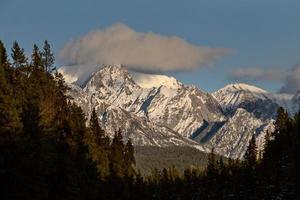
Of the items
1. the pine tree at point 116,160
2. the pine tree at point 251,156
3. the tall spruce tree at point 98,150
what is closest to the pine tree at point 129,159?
the pine tree at point 116,160

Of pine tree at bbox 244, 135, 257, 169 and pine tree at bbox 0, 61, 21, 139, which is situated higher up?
pine tree at bbox 244, 135, 257, 169

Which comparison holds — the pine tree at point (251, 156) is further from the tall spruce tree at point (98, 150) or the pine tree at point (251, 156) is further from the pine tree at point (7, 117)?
the pine tree at point (7, 117)

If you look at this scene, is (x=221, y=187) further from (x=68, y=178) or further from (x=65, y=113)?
(x=68, y=178)

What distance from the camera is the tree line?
150 ft

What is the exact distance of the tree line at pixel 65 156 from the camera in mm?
45656

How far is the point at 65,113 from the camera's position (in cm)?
8550

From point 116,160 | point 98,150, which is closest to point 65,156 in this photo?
point 98,150

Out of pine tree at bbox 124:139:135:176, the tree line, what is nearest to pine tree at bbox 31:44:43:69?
the tree line

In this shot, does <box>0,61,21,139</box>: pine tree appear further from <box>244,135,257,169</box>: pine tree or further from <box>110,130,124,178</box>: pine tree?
<box>244,135,257,169</box>: pine tree

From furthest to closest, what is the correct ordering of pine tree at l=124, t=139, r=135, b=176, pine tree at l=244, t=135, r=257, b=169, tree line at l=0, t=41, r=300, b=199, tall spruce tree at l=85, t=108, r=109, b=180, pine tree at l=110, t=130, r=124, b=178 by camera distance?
1. pine tree at l=124, t=139, r=135, b=176
2. pine tree at l=244, t=135, r=257, b=169
3. pine tree at l=110, t=130, r=124, b=178
4. tall spruce tree at l=85, t=108, r=109, b=180
5. tree line at l=0, t=41, r=300, b=199

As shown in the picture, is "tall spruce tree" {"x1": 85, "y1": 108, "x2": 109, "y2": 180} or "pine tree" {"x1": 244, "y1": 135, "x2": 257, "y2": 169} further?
"pine tree" {"x1": 244, "y1": 135, "x2": 257, "y2": 169}

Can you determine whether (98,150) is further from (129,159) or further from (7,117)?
(7,117)

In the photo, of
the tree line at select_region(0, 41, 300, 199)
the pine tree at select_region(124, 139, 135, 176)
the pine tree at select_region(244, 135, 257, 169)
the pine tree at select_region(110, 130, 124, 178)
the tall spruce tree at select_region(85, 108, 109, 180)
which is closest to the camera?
the tree line at select_region(0, 41, 300, 199)

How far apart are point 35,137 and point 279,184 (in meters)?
35.9
